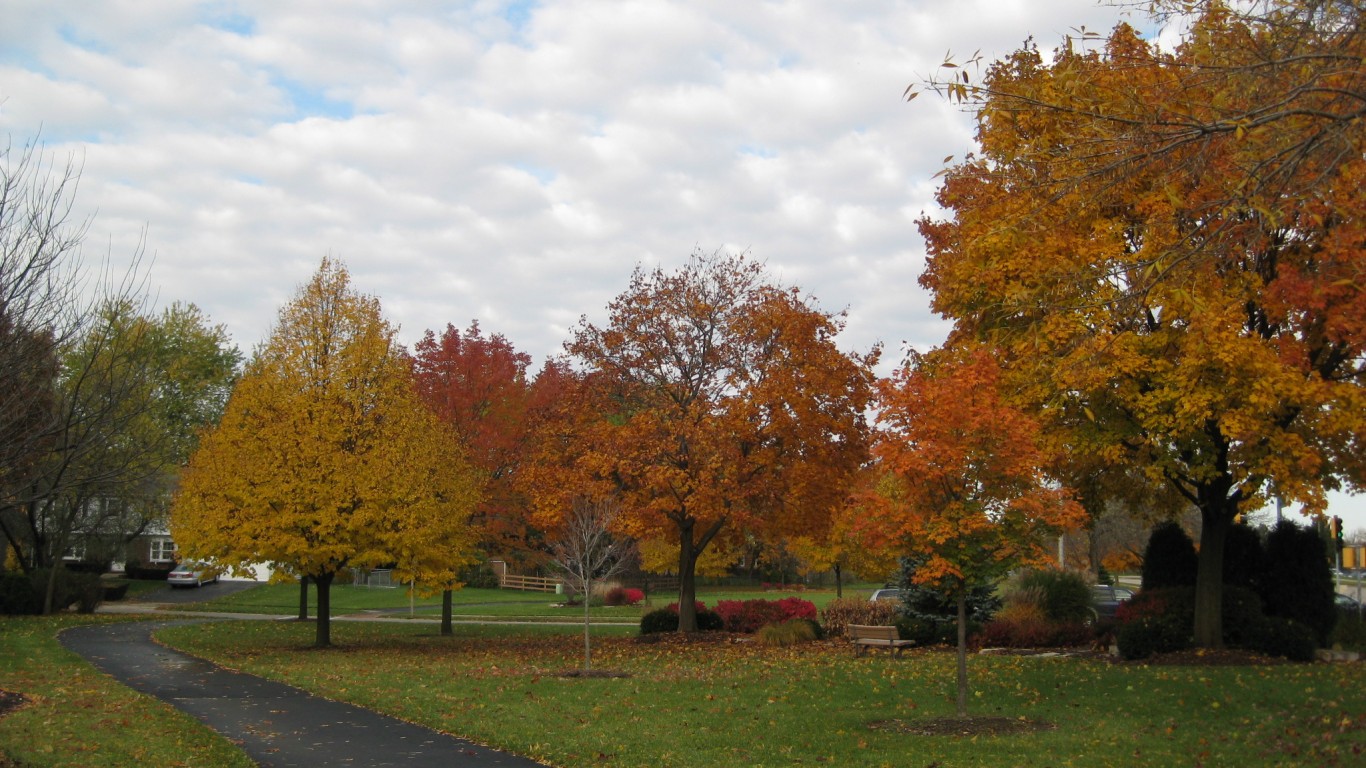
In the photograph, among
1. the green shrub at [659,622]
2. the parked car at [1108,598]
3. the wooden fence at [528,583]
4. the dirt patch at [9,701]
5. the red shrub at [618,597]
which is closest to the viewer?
the dirt patch at [9,701]

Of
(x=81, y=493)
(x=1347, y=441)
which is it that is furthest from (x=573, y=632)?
(x=1347, y=441)

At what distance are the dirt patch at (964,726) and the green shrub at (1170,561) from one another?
36.8 ft

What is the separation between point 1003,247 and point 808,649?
9.76 meters

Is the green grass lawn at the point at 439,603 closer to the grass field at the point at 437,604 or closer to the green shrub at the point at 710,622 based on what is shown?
the grass field at the point at 437,604

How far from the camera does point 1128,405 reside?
16844 millimetres

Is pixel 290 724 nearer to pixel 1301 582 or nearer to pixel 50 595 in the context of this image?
pixel 1301 582

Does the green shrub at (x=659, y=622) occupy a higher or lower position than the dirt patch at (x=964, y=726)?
lower

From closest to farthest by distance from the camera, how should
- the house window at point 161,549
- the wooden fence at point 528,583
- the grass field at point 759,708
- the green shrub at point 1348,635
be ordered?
1. the grass field at point 759,708
2. the green shrub at point 1348,635
3. the wooden fence at point 528,583
4. the house window at point 161,549

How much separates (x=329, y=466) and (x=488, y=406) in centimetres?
983

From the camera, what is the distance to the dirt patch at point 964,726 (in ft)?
39.3

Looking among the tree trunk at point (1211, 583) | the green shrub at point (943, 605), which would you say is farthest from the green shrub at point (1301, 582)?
the green shrub at point (943, 605)

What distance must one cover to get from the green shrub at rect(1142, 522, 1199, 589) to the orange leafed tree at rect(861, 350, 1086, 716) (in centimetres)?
1066

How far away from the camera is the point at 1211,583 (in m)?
18.3

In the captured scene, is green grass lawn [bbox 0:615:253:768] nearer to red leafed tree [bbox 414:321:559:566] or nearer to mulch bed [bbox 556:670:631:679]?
mulch bed [bbox 556:670:631:679]
